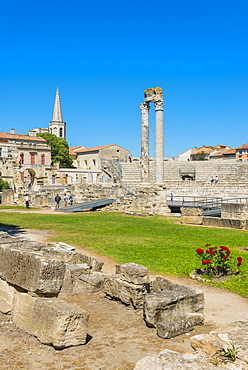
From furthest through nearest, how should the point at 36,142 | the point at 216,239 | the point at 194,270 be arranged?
the point at 36,142 < the point at 216,239 < the point at 194,270

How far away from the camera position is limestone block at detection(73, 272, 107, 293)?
23.5ft

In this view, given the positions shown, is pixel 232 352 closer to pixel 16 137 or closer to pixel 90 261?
pixel 90 261

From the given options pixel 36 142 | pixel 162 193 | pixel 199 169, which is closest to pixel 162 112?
pixel 162 193

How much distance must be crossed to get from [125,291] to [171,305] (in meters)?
1.17

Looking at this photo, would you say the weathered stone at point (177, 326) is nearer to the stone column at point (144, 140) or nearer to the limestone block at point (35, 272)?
the limestone block at point (35, 272)

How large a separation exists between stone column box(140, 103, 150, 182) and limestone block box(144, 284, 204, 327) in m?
24.8

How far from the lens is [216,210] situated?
867 inches

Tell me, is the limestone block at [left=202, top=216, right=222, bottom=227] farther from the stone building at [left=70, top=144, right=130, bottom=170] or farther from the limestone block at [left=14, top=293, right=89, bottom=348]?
the stone building at [left=70, top=144, right=130, bottom=170]

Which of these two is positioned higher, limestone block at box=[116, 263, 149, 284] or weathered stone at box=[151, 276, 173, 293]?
limestone block at box=[116, 263, 149, 284]

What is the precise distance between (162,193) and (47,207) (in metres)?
9.13

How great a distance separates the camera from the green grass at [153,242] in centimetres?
902

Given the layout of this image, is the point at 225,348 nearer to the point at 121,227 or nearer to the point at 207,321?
the point at 207,321

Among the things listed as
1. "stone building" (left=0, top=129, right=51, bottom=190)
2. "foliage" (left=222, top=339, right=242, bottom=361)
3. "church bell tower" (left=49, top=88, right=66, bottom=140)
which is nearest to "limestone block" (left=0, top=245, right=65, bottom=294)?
"foliage" (left=222, top=339, right=242, bottom=361)

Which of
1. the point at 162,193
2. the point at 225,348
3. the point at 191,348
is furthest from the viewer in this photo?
the point at 162,193
